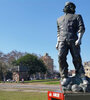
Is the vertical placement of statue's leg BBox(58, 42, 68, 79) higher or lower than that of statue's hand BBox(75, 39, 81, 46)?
lower

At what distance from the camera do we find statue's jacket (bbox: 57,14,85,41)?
654cm

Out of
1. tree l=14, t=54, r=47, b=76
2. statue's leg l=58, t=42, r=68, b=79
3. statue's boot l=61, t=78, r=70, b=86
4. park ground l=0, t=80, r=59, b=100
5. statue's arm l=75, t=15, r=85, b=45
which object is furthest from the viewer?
tree l=14, t=54, r=47, b=76

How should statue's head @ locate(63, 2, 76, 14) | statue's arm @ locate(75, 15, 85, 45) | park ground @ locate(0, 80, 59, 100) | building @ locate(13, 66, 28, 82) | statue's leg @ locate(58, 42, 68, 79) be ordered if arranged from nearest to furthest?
statue's arm @ locate(75, 15, 85, 45)
statue's leg @ locate(58, 42, 68, 79)
statue's head @ locate(63, 2, 76, 14)
park ground @ locate(0, 80, 59, 100)
building @ locate(13, 66, 28, 82)

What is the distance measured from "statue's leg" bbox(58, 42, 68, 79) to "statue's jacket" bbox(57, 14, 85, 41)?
9.6 inches

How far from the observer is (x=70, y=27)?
6.61 meters

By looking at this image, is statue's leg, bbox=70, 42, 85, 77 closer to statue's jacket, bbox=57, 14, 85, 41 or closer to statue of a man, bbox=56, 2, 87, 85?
statue of a man, bbox=56, 2, 87, 85

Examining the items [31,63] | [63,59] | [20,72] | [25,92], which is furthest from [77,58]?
[20,72]

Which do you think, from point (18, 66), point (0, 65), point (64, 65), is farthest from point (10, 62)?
point (64, 65)

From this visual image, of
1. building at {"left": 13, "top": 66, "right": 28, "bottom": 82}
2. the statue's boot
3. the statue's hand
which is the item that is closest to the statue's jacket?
the statue's hand

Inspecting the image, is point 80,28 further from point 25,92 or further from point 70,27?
point 25,92

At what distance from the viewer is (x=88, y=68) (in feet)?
283

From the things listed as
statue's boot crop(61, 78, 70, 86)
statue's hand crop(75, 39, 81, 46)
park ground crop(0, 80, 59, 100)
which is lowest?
park ground crop(0, 80, 59, 100)

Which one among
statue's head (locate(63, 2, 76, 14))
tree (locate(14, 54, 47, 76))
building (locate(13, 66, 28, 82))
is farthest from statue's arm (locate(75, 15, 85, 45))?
tree (locate(14, 54, 47, 76))

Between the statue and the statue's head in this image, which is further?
the statue's head
